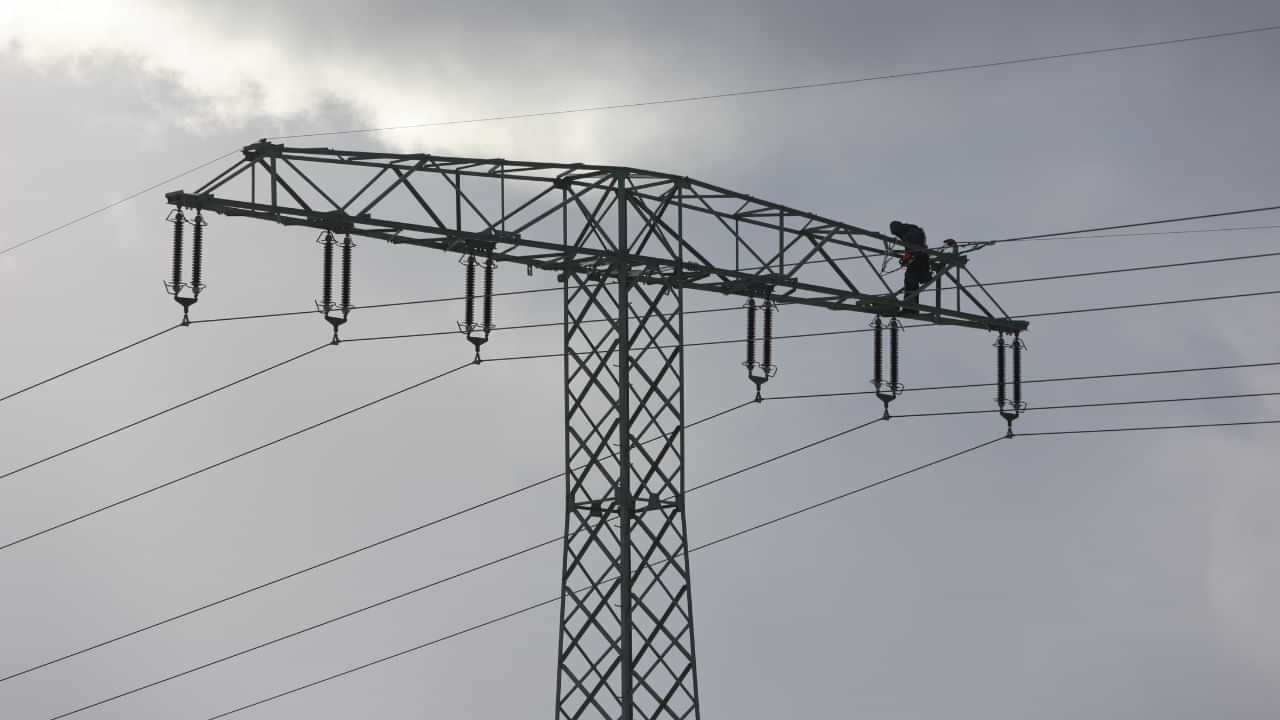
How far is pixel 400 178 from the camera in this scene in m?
28.5

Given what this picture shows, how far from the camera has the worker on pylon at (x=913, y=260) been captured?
3550 centimetres

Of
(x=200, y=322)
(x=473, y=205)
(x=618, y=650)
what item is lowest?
(x=618, y=650)

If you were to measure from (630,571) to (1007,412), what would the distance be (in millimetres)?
12547

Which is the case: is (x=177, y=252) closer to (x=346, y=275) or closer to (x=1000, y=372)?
(x=346, y=275)

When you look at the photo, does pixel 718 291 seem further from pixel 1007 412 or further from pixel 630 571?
pixel 1007 412

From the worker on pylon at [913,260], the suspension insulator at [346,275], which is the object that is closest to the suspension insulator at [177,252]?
the suspension insulator at [346,275]

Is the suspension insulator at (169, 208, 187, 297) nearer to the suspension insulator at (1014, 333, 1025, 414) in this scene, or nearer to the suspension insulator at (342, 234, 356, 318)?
the suspension insulator at (342, 234, 356, 318)

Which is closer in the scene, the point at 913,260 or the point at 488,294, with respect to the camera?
the point at 488,294

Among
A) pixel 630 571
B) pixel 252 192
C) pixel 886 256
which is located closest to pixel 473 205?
pixel 252 192

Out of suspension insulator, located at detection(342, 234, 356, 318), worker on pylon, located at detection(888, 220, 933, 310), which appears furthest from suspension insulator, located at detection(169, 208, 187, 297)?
worker on pylon, located at detection(888, 220, 933, 310)

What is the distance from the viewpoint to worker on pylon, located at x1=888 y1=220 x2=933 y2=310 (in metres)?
35.5

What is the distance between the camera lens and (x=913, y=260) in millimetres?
35656

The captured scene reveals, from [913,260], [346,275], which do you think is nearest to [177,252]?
[346,275]

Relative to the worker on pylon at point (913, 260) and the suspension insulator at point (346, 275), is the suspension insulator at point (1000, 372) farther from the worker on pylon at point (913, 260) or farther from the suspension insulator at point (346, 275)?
the suspension insulator at point (346, 275)
